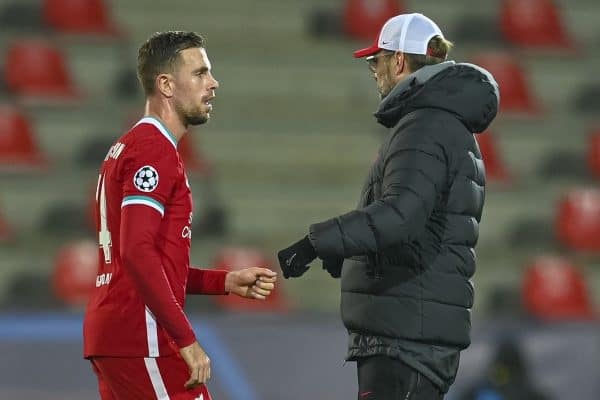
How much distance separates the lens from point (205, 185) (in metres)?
8.73

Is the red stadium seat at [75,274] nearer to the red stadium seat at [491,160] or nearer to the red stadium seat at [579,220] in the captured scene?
the red stadium seat at [491,160]

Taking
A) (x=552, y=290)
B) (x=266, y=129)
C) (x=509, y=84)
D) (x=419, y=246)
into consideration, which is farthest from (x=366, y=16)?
(x=419, y=246)

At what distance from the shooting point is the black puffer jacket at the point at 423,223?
12.4 ft

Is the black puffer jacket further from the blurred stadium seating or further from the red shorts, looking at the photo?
the blurred stadium seating

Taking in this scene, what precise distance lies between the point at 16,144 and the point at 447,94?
5.24m

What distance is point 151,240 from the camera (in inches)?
142

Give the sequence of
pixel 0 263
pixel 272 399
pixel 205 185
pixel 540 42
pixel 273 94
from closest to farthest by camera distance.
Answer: pixel 272 399 < pixel 0 263 < pixel 205 185 < pixel 273 94 < pixel 540 42

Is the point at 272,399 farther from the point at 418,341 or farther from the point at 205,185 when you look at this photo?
the point at 418,341

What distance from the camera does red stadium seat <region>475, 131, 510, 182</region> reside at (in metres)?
9.42

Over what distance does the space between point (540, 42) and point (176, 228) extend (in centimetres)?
751

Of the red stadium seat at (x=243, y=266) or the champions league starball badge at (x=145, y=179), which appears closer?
the champions league starball badge at (x=145, y=179)

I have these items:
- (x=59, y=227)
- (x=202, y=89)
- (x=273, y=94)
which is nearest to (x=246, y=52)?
(x=273, y=94)

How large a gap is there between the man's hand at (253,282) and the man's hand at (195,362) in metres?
0.42

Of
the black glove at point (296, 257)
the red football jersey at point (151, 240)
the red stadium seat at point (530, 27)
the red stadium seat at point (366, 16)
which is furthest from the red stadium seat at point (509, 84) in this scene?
the red football jersey at point (151, 240)
